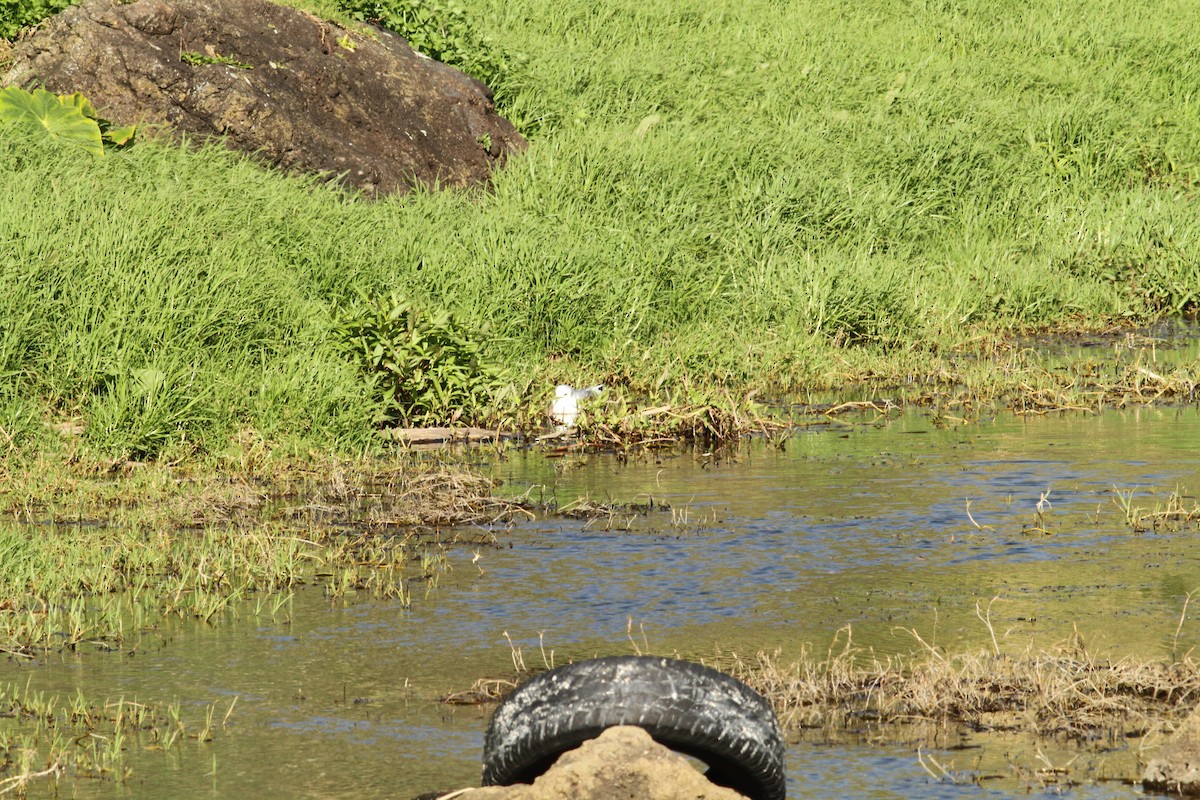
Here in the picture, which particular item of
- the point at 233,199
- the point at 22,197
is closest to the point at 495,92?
the point at 233,199

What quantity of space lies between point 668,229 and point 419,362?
4.04 metres

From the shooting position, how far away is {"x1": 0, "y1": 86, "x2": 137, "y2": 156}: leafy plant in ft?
37.9

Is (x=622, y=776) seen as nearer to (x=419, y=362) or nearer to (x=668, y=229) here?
(x=419, y=362)

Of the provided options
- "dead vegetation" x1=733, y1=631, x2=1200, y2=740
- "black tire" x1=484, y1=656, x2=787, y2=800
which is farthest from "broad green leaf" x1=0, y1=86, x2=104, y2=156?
"black tire" x1=484, y1=656, x2=787, y2=800

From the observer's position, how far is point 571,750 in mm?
3820

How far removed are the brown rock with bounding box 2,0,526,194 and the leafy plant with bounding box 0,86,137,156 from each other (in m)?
0.57

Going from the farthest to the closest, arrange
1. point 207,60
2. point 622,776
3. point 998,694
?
point 207,60
point 998,694
point 622,776

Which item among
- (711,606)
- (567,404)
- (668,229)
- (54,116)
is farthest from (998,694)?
(54,116)

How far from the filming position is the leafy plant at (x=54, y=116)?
37.9 ft

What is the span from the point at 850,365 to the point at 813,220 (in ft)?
9.02

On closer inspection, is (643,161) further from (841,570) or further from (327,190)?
(841,570)

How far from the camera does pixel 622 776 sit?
3652 millimetres

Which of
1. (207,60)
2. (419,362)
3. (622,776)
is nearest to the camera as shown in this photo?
(622,776)

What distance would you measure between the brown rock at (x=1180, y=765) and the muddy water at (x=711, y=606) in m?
0.07
